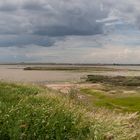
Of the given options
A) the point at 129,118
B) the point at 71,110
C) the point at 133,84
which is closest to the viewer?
the point at 71,110

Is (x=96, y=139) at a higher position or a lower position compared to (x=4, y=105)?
lower

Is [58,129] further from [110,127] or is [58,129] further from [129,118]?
[129,118]

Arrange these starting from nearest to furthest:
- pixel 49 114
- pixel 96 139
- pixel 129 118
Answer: pixel 96 139
pixel 49 114
pixel 129 118

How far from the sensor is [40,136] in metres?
13.7

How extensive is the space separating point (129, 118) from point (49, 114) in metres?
4.92

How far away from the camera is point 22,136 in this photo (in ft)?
43.2

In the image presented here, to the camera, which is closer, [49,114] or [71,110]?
[49,114]

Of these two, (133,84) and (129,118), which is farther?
(133,84)

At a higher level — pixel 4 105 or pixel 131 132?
pixel 4 105

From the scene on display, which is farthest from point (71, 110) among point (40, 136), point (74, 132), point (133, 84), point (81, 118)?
point (133, 84)

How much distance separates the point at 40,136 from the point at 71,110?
2.79m

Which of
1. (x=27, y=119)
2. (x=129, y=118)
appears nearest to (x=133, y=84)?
(x=129, y=118)

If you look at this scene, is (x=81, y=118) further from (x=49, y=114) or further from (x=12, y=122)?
(x=12, y=122)

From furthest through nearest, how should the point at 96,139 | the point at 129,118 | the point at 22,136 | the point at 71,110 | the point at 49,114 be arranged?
the point at 129,118 → the point at 71,110 → the point at 49,114 → the point at 96,139 → the point at 22,136
